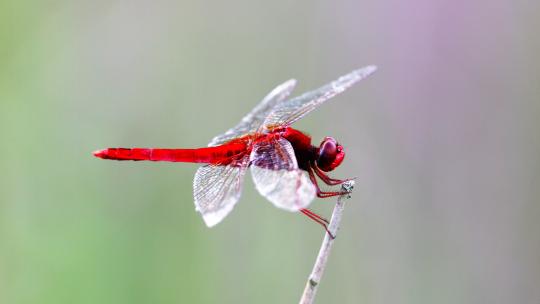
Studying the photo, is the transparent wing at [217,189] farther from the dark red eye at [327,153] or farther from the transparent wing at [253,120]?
the dark red eye at [327,153]

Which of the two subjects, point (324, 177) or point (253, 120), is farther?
point (253, 120)

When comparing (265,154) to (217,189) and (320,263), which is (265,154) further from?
(320,263)

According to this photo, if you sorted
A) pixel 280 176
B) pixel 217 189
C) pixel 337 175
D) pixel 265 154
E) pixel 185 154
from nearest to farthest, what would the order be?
pixel 280 176
pixel 217 189
pixel 265 154
pixel 185 154
pixel 337 175

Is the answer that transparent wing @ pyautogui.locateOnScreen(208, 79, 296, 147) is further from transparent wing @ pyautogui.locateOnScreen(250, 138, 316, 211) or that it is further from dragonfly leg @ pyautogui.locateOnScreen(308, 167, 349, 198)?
dragonfly leg @ pyautogui.locateOnScreen(308, 167, 349, 198)

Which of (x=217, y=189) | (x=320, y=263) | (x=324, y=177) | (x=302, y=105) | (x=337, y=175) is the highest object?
(x=302, y=105)

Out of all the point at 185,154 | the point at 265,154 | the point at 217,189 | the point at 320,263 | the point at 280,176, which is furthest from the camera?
the point at 185,154

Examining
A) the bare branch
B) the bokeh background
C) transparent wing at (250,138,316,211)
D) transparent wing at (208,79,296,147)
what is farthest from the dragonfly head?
the bokeh background

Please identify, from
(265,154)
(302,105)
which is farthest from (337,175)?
(265,154)

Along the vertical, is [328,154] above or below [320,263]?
above
